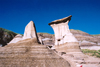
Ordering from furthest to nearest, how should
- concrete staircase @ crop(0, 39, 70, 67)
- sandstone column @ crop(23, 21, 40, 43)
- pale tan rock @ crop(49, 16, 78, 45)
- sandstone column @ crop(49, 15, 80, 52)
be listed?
pale tan rock @ crop(49, 16, 78, 45), sandstone column @ crop(49, 15, 80, 52), sandstone column @ crop(23, 21, 40, 43), concrete staircase @ crop(0, 39, 70, 67)

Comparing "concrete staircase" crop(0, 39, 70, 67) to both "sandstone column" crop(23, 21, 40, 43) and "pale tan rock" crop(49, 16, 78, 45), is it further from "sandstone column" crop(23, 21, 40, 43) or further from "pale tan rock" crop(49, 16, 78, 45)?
"pale tan rock" crop(49, 16, 78, 45)

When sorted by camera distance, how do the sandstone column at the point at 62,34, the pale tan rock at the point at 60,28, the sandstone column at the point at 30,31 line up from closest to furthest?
the sandstone column at the point at 30,31 → the sandstone column at the point at 62,34 → the pale tan rock at the point at 60,28

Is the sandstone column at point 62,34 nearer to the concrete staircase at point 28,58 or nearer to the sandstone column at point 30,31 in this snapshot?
the sandstone column at point 30,31

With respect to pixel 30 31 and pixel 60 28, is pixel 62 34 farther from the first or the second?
pixel 30 31

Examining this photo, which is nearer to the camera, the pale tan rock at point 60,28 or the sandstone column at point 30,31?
the sandstone column at point 30,31

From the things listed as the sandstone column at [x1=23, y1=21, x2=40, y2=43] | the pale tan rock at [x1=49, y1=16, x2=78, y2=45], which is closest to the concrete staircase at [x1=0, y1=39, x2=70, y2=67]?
the sandstone column at [x1=23, y1=21, x2=40, y2=43]

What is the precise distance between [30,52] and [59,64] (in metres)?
3.16

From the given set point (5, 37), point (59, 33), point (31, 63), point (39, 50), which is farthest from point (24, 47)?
point (5, 37)

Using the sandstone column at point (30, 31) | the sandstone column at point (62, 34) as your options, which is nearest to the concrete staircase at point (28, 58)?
the sandstone column at point (30, 31)

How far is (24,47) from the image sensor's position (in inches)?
387

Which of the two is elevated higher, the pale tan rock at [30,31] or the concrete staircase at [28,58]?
the pale tan rock at [30,31]

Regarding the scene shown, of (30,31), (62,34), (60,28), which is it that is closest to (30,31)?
(30,31)

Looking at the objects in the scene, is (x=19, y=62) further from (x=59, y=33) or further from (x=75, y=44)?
(x=59, y=33)

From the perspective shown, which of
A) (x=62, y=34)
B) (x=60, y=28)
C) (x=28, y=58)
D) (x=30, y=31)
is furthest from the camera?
(x=60, y=28)
